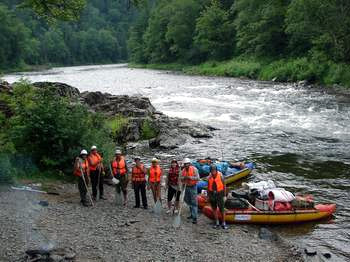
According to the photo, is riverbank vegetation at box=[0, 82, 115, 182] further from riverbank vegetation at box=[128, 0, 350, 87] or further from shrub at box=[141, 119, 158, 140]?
riverbank vegetation at box=[128, 0, 350, 87]

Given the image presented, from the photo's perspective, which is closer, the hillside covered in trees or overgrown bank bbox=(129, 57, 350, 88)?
overgrown bank bbox=(129, 57, 350, 88)

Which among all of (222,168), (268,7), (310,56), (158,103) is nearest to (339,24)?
(310,56)

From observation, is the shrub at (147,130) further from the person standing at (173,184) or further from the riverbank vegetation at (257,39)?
the riverbank vegetation at (257,39)

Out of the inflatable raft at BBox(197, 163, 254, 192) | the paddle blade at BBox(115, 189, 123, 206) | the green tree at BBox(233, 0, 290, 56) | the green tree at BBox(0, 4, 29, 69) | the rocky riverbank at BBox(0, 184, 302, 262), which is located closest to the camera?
the rocky riverbank at BBox(0, 184, 302, 262)

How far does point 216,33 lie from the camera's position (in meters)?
78.1

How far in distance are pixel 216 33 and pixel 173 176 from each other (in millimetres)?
66866

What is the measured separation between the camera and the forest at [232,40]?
1778 inches

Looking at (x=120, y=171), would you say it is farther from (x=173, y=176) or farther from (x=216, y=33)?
(x=216, y=33)

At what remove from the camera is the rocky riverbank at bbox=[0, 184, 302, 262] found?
10.5 m

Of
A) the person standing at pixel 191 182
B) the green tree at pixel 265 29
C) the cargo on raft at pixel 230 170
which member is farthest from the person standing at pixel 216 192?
the green tree at pixel 265 29

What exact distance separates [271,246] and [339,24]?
37637 mm

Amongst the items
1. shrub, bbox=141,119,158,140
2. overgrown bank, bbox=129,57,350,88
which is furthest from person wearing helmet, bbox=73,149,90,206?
overgrown bank, bbox=129,57,350,88

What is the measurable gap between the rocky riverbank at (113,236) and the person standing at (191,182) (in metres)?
0.42

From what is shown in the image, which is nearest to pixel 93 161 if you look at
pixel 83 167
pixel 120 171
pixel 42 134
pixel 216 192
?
pixel 83 167
